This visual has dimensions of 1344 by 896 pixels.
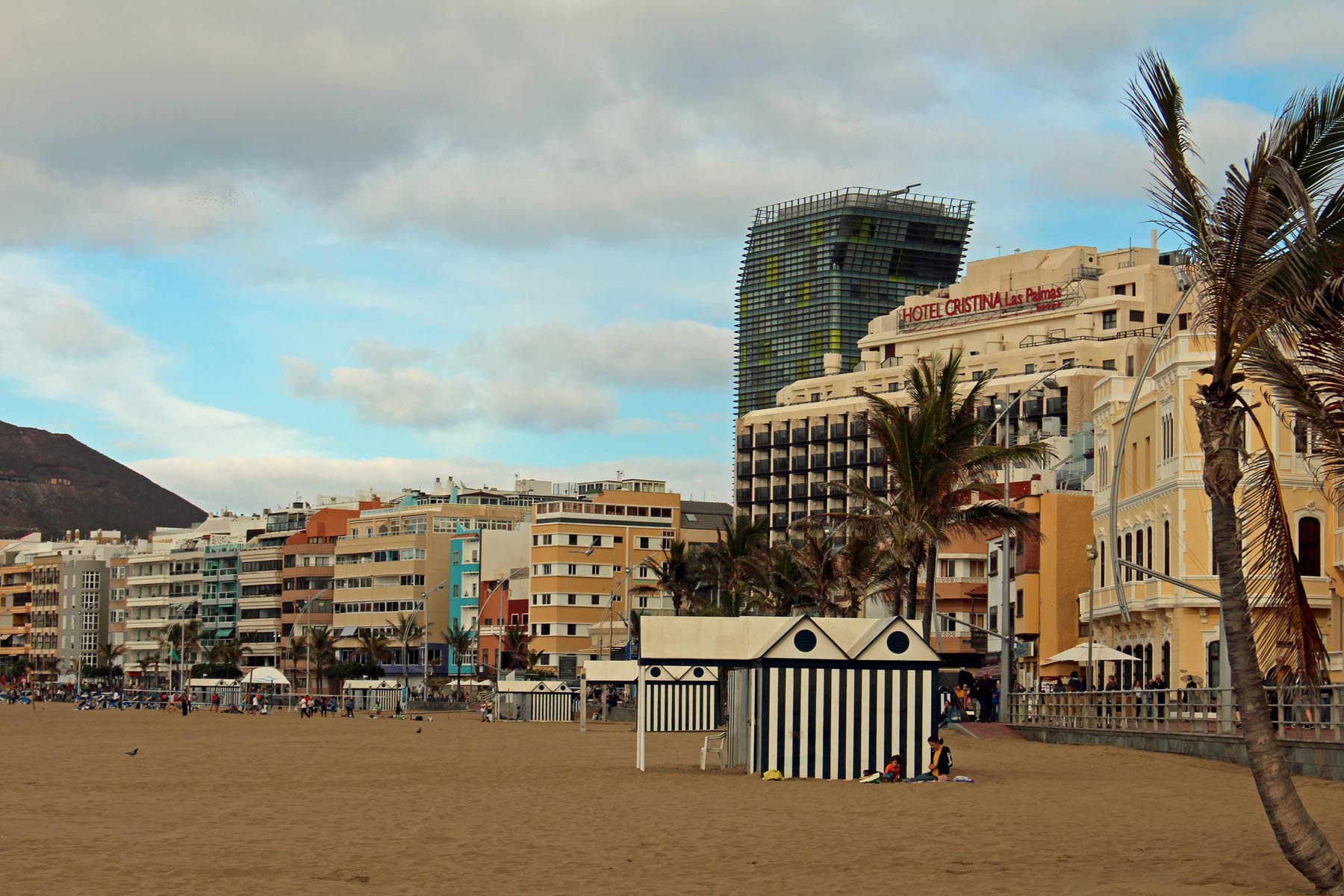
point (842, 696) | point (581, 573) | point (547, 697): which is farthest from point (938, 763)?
point (581, 573)

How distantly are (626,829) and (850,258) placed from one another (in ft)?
563

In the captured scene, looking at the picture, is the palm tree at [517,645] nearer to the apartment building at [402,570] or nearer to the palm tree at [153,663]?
the apartment building at [402,570]

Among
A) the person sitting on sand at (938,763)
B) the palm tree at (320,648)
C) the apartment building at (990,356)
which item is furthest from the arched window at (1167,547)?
the palm tree at (320,648)

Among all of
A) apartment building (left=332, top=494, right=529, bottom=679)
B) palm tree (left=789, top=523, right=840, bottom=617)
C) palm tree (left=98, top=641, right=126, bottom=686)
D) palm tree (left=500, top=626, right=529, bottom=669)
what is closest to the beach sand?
palm tree (left=789, top=523, right=840, bottom=617)

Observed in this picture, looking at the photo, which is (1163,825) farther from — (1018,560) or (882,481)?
(882,481)

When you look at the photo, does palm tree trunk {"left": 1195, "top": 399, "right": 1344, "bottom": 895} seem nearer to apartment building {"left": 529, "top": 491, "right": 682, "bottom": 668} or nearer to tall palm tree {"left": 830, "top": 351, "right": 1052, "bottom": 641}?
tall palm tree {"left": 830, "top": 351, "right": 1052, "bottom": 641}

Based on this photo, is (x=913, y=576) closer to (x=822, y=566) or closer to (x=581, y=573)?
(x=822, y=566)

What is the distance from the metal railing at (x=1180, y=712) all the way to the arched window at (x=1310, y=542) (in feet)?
18.7

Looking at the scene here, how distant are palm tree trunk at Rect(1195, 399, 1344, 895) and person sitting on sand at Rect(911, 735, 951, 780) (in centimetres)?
1229

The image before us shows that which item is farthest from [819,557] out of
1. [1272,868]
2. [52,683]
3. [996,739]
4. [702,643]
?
[52,683]

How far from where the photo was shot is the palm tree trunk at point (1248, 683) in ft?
47.7

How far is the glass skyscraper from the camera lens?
7338 inches

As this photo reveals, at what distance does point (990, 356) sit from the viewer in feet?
414

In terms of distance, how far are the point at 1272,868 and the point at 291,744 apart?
3407cm
